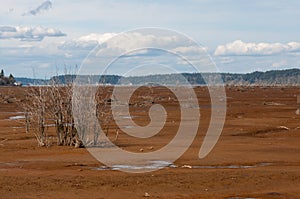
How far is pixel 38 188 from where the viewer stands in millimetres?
13836

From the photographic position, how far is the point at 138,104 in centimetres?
5991

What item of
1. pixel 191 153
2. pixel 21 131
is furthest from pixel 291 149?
pixel 21 131

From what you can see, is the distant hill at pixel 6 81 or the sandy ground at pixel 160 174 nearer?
the sandy ground at pixel 160 174

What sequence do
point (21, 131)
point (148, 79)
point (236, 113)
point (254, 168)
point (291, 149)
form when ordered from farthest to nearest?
1. point (148, 79)
2. point (236, 113)
3. point (21, 131)
4. point (291, 149)
5. point (254, 168)

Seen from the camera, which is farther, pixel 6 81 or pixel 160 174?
pixel 6 81

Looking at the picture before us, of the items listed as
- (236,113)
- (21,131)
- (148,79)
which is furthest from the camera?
(148,79)

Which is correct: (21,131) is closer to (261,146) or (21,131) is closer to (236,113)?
(261,146)

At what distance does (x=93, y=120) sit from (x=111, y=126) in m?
10.6

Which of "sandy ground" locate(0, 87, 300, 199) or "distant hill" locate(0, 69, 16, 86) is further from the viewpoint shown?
"distant hill" locate(0, 69, 16, 86)

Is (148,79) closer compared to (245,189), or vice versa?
(245,189)

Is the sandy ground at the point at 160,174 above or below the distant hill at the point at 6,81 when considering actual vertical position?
below

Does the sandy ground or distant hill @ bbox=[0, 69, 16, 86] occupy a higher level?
distant hill @ bbox=[0, 69, 16, 86]

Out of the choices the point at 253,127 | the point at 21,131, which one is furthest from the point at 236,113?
the point at 21,131

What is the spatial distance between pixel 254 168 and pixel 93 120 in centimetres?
730
